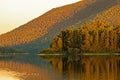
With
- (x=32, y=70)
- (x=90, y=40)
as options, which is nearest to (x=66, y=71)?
(x=32, y=70)

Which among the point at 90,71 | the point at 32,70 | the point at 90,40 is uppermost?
the point at 90,40

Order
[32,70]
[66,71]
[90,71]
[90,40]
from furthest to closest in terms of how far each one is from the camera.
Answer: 1. [90,40]
2. [32,70]
3. [66,71]
4. [90,71]

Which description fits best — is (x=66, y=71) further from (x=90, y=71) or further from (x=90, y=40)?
(x=90, y=40)

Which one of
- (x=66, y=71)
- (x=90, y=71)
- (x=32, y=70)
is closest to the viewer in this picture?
(x=90, y=71)

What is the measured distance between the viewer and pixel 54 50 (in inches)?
6939

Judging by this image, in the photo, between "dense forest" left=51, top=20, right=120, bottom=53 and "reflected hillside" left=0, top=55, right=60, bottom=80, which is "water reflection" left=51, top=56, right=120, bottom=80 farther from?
"dense forest" left=51, top=20, right=120, bottom=53

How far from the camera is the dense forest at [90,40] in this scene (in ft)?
538

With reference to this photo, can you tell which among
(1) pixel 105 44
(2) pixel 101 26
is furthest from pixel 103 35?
(2) pixel 101 26

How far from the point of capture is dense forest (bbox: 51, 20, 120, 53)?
16388 cm

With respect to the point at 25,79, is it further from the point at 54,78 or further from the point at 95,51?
the point at 95,51

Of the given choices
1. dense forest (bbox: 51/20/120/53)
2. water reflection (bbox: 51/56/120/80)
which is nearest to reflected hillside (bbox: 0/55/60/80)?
water reflection (bbox: 51/56/120/80)

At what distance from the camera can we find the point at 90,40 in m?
167

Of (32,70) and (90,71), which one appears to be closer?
(90,71)

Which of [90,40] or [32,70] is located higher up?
[90,40]
